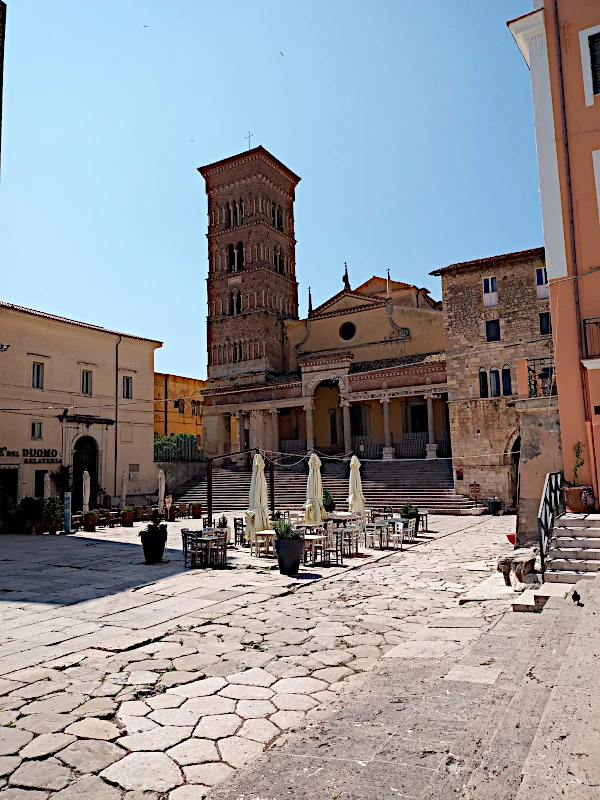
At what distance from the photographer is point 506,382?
2536cm

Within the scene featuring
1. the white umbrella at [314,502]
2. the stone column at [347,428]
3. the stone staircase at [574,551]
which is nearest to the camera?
the stone staircase at [574,551]

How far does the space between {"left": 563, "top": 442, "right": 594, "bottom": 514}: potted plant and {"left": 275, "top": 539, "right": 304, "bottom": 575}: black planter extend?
208 inches

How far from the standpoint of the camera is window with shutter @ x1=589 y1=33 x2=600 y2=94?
12281 mm

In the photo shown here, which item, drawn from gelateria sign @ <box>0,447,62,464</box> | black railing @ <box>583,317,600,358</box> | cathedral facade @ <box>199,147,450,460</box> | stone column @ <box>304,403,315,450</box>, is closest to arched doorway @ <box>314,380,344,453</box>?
cathedral facade @ <box>199,147,450,460</box>

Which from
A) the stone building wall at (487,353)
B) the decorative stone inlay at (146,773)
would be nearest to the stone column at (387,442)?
the stone building wall at (487,353)

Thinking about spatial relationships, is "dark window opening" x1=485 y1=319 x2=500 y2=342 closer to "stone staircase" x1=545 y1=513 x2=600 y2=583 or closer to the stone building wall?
the stone building wall

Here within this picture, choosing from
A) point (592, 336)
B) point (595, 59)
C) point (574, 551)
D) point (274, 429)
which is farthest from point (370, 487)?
point (595, 59)

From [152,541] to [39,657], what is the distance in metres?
6.70

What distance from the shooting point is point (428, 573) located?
1130cm

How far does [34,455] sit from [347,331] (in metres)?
21.0

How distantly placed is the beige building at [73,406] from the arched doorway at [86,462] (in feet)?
0.16

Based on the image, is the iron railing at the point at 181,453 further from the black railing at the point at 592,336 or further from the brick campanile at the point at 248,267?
the black railing at the point at 592,336

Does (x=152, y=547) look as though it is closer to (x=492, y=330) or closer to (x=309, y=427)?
(x=492, y=330)

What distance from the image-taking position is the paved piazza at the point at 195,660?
415cm
